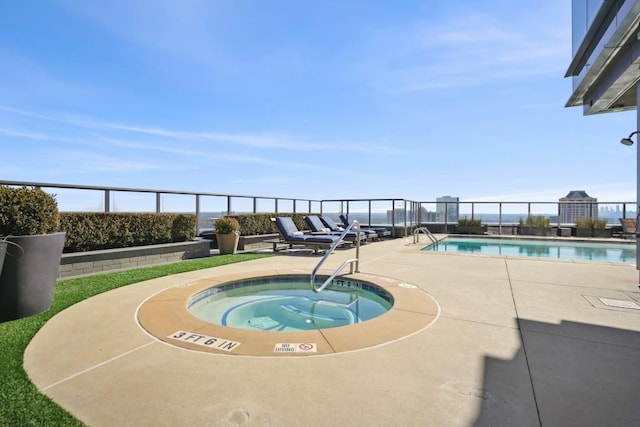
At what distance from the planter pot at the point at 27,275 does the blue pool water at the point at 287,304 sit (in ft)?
4.88

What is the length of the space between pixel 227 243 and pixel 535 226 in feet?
46.8

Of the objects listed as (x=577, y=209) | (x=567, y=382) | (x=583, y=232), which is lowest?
(x=567, y=382)

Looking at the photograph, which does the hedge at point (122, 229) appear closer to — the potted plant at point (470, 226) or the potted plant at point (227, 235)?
the potted plant at point (227, 235)

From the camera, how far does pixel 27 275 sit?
3250mm

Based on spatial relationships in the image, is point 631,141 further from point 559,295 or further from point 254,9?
point 254,9

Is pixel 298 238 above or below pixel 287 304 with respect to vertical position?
above

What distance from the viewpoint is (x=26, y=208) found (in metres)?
3.68

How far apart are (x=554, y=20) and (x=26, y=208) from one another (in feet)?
35.5

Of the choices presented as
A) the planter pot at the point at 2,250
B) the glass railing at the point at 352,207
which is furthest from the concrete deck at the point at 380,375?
the glass railing at the point at 352,207

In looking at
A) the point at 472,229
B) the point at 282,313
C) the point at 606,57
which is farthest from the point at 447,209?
the point at 282,313

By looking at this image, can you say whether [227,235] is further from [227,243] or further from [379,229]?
[379,229]

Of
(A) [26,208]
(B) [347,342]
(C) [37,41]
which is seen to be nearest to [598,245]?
(B) [347,342]

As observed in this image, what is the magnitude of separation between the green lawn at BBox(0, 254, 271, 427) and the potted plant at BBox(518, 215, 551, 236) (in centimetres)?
1613

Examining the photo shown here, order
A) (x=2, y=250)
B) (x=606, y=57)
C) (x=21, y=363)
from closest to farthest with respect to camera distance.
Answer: (x=21, y=363) < (x=2, y=250) < (x=606, y=57)
